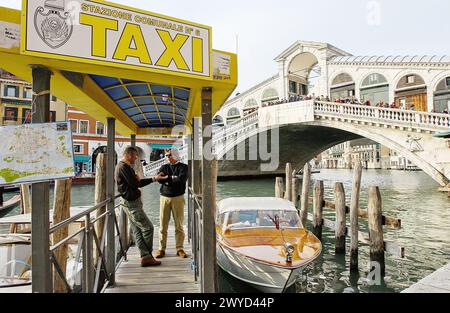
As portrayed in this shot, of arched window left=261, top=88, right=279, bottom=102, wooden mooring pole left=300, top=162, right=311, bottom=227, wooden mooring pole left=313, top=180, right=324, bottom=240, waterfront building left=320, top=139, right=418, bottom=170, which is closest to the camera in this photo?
wooden mooring pole left=313, top=180, right=324, bottom=240

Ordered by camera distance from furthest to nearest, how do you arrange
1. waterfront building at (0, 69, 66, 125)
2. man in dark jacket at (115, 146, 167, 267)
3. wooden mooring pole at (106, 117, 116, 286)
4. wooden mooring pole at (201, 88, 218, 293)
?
waterfront building at (0, 69, 66, 125), man in dark jacket at (115, 146, 167, 267), wooden mooring pole at (106, 117, 116, 286), wooden mooring pole at (201, 88, 218, 293)

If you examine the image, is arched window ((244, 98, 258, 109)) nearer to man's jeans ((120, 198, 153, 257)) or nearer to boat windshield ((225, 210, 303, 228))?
boat windshield ((225, 210, 303, 228))

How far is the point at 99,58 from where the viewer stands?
223cm

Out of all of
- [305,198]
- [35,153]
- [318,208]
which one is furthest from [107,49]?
Answer: [305,198]

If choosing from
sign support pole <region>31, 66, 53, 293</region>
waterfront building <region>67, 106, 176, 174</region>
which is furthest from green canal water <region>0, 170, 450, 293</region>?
waterfront building <region>67, 106, 176, 174</region>

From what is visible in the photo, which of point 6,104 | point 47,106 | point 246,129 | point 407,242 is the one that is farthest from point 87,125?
point 47,106

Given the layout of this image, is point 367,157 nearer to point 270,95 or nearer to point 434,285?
point 270,95

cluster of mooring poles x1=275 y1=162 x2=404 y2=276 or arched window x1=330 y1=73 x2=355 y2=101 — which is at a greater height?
arched window x1=330 y1=73 x2=355 y2=101

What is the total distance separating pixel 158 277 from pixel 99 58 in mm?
3045

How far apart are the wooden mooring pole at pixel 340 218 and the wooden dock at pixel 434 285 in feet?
13.0

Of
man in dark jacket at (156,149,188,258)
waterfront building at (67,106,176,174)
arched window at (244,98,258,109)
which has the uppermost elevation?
arched window at (244,98,258,109)

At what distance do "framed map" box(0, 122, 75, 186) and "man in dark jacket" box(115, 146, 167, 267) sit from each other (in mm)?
2143

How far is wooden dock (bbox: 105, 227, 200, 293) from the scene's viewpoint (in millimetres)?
3861
